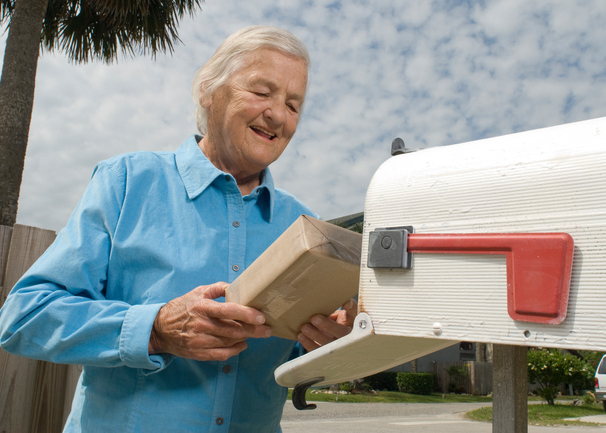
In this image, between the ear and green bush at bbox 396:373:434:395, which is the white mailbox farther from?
green bush at bbox 396:373:434:395

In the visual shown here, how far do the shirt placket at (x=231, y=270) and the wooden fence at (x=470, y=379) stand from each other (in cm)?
2121

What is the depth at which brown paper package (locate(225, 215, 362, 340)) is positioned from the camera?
88 cm

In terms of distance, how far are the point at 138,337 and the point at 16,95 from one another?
5.49 metres

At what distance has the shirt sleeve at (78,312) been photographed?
1.16m

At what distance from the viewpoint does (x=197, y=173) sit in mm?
1501

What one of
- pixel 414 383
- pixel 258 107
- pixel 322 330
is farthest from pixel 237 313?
pixel 414 383

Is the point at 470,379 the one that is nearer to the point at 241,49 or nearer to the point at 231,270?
the point at 231,270

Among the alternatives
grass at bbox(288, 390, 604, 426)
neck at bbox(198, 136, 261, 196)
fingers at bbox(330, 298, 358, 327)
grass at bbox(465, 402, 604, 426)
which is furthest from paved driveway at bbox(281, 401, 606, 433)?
fingers at bbox(330, 298, 358, 327)

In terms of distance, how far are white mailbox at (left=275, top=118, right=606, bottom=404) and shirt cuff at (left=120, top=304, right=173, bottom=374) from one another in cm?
41

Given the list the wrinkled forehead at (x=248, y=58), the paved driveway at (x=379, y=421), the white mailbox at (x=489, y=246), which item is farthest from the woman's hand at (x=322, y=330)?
the paved driveway at (x=379, y=421)

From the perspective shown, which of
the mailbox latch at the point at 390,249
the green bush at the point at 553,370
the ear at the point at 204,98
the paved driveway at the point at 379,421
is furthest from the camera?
the green bush at the point at 553,370

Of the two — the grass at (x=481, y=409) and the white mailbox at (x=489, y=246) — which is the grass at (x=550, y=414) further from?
the white mailbox at (x=489, y=246)

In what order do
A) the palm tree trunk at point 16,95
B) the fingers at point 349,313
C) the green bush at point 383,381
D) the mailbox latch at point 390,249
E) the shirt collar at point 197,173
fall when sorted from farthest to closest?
the green bush at point 383,381, the palm tree trunk at point 16,95, the shirt collar at point 197,173, the fingers at point 349,313, the mailbox latch at point 390,249

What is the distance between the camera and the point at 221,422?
1312 mm
